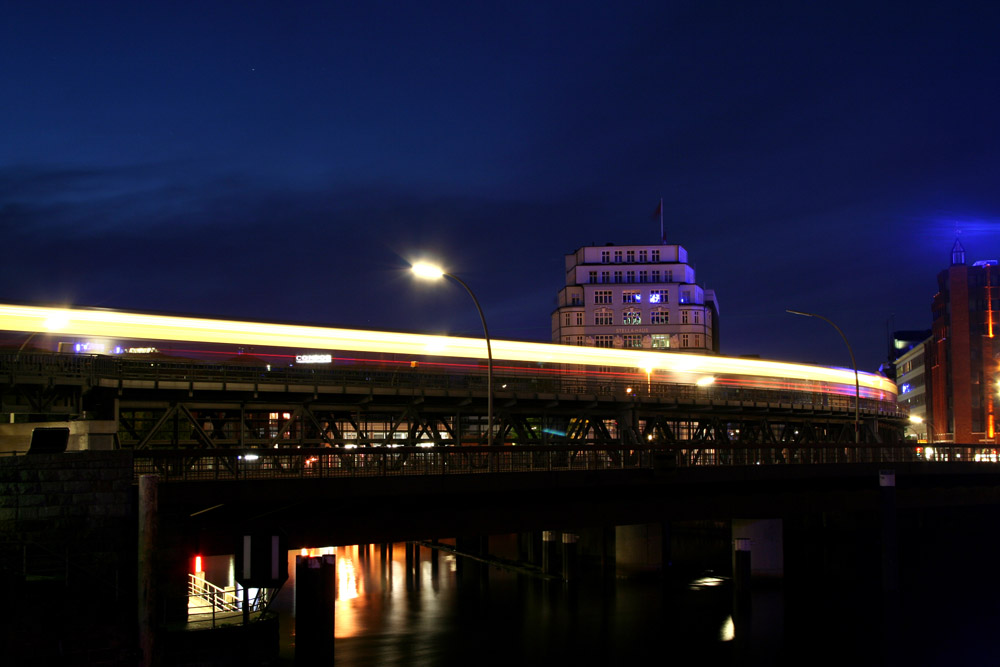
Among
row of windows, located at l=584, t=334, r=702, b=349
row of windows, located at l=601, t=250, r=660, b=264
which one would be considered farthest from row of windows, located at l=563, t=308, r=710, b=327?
row of windows, located at l=601, t=250, r=660, b=264

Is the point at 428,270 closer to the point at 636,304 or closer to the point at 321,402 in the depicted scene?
the point at 321,402

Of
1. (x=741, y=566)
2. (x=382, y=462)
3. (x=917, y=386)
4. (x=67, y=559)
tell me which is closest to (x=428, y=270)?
(x=382, y=462)

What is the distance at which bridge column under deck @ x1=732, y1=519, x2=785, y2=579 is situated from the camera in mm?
49906

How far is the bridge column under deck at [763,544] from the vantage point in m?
49.9

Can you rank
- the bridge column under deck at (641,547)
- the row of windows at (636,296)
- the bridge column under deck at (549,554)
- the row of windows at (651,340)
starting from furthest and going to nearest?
the row of windows at (636,296) < the row of windows at (651,340) < the bridge column under deck at (641,547) < the bridge column under deck at (549,554)

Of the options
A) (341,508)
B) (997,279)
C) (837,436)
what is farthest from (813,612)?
(997,279)

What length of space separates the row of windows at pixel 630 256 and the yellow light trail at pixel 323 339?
4275 cm

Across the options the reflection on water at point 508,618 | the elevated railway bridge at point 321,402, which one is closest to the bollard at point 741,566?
the reflection on water at point 508,618

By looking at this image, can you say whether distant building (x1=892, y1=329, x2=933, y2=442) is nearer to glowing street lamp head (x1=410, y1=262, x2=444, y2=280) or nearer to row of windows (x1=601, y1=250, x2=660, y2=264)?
row of windows (x1=601, y1=250, x2=660, y2=264)

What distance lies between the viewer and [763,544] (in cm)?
5047

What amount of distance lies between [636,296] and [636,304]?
1.07 meters

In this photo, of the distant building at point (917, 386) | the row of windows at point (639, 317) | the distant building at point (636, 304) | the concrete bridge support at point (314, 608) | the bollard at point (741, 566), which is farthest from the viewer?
the distant building at point (917, 386)

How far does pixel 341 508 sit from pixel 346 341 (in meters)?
26.9

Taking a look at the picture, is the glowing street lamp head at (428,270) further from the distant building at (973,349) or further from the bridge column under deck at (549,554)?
the distant building at (973,349)
